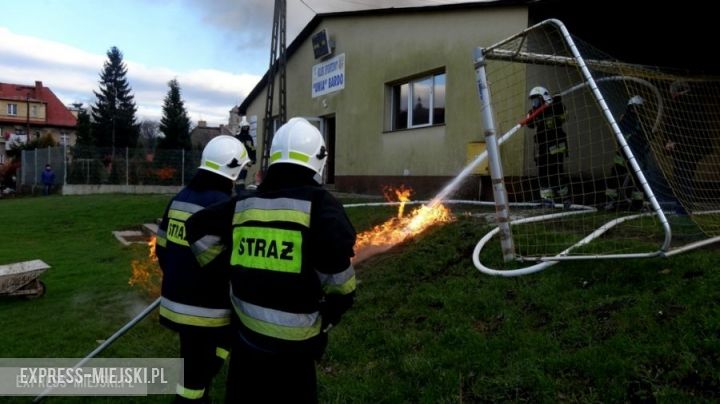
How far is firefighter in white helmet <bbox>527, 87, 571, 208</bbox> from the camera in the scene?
307 inches

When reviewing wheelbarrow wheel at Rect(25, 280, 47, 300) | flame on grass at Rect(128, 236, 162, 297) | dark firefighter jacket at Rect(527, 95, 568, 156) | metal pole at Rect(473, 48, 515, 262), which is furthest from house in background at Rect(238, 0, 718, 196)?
wheelbarrow wheel at Rect(25, 280, 47, 300)

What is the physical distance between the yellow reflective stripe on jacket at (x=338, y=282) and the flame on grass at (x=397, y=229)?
436cm

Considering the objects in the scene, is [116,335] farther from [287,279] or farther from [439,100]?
[439,100]

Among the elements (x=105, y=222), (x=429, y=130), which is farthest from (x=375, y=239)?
(x=105, y=222)

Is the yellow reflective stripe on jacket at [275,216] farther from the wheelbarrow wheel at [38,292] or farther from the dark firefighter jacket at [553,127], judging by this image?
the wheelbarrow wheel at [38,292]

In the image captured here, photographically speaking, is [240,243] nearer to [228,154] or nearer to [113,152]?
[228,154]

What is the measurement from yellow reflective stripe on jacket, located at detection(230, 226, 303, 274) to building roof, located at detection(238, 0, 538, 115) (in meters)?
9.44

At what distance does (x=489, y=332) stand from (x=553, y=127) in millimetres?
4480

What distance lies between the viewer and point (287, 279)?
2.69 metres

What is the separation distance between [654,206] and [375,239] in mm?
4085

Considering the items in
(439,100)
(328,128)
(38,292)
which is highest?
(439,100)

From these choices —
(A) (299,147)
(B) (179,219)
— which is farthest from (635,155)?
(B) (179,219)

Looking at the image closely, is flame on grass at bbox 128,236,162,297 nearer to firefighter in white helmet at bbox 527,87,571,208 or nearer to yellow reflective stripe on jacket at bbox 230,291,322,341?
yellow reflective stripe on jacket at bbox 230,291,322,341

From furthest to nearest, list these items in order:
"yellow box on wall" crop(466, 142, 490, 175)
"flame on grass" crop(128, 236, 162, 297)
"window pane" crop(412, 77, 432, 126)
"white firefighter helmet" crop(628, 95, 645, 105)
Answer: "window pane" crop(412, 77, 432, 126)
"yellow box on wall" crop(466, 142, 490, 175)
"flame on grass" crop(128, 236, 162, 297)
"white firefighter helmet" crop(628, 95, 645, 105)
